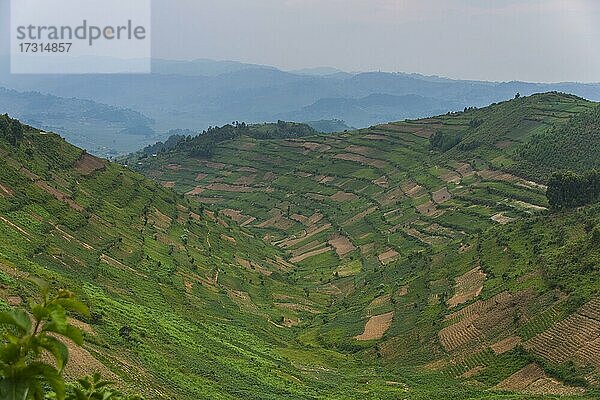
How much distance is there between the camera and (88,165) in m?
79.2

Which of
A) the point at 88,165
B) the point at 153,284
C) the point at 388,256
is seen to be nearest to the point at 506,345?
the point at 153,284

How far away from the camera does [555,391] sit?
35.2 metres

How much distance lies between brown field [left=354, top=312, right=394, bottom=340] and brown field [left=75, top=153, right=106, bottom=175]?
141 ft

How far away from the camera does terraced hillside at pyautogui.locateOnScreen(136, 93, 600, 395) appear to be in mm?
44188

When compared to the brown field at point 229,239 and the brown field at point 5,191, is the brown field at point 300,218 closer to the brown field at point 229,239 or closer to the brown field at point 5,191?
the brown field at point 229,239

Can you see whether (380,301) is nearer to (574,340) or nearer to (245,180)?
(574,340)

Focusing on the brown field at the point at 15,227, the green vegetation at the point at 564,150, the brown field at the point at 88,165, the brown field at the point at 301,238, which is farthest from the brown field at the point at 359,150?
the brown field at the point at 15,227

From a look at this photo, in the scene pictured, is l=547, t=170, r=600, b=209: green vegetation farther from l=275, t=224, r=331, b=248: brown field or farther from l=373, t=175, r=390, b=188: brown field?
l=373, t=175, r=390, b=188: brown field

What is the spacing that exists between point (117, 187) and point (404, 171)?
67723 millimetres

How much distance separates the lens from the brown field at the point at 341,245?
93512mm

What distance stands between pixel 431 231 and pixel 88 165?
1997 inches

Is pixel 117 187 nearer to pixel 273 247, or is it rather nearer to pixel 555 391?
pixel 273 247

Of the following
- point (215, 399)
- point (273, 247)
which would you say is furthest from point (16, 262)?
point (273, 247)

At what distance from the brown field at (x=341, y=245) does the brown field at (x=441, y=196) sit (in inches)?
673
